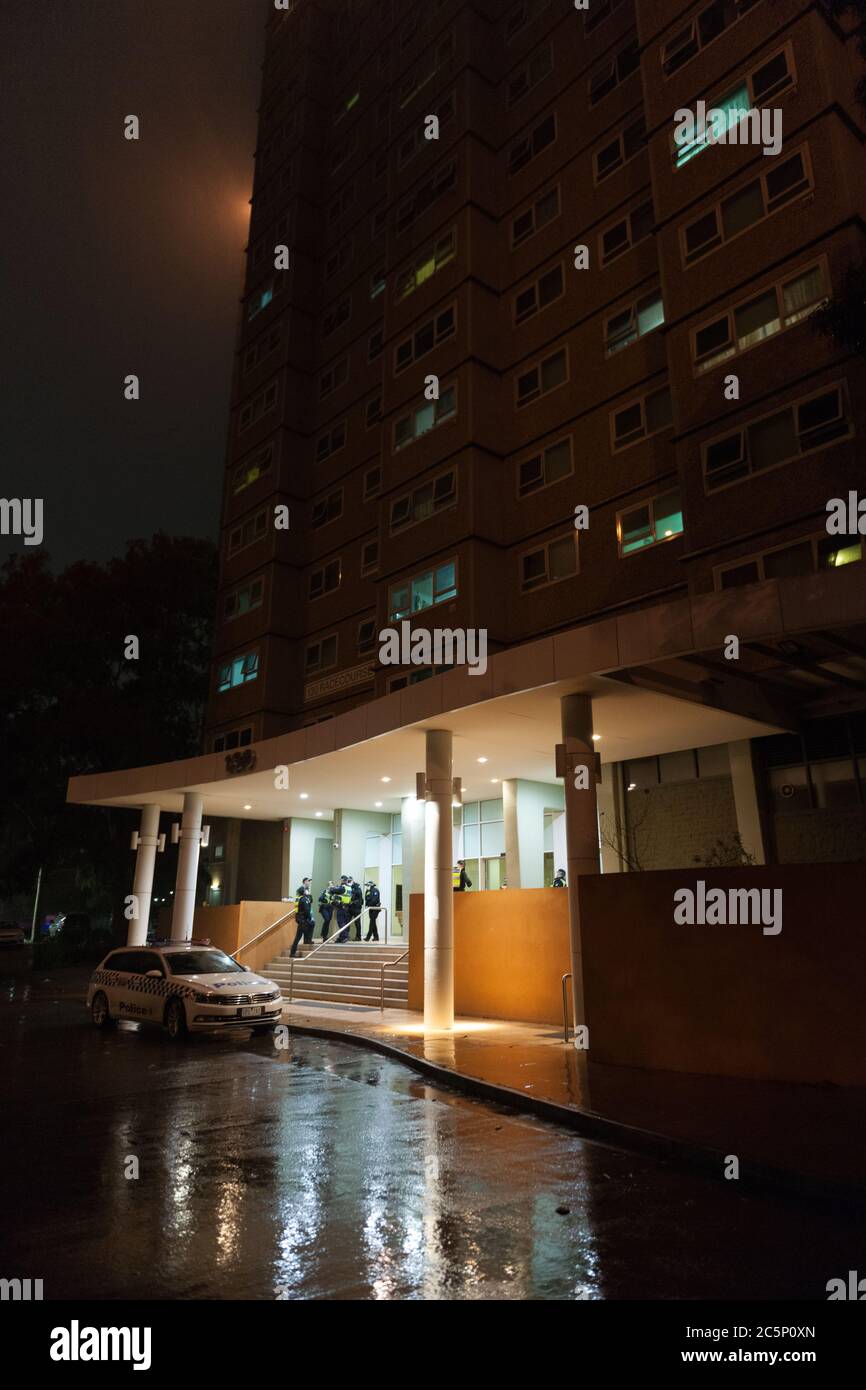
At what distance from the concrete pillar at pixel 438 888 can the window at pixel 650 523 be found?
784 cm

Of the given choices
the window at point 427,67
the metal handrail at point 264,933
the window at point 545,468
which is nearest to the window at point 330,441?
the window at point 545,468

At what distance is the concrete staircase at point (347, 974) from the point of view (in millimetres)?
19203

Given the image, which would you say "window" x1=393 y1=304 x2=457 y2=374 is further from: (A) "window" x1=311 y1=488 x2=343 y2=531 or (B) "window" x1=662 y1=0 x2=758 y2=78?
(B) "window" x1=662 y1=0 x2=758 y2=78

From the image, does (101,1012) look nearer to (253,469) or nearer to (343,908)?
(343,908)

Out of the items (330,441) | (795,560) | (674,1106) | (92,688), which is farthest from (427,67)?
(674,1106)

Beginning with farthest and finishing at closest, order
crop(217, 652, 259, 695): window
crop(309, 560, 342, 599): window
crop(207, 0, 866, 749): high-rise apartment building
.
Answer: crop(217, 652, 259, 695): window
crop(309, 560, 342, 599): window
crop(207, 0, 866, 749): high-rise apartment building

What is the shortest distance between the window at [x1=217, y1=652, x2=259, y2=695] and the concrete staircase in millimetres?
12123

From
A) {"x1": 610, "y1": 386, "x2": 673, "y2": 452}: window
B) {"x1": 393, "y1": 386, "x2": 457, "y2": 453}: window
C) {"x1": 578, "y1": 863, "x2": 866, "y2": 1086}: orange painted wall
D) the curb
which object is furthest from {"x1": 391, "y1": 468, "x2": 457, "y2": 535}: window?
the curb

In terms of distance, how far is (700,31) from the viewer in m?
20.1

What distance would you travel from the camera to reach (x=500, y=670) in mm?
13688

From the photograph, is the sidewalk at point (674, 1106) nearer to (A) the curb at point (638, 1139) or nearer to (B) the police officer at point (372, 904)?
(A) the curb at point (638, 1139)

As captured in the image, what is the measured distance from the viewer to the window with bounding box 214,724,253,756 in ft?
104

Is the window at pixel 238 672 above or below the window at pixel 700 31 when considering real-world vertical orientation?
below

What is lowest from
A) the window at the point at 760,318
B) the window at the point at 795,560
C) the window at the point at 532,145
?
the window at the point at 795,560
